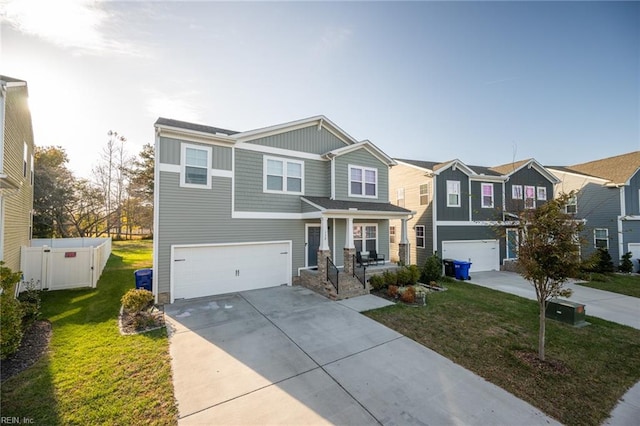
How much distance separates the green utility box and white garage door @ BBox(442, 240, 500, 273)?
7206 millimetres

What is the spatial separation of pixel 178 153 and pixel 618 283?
22.9 metres

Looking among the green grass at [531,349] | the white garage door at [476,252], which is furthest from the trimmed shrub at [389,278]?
the white garage door at [476,252]

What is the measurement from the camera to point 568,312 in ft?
26.0

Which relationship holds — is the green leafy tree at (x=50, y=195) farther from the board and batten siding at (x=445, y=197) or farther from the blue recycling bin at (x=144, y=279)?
the board and batten siding at (x=445, y=197)

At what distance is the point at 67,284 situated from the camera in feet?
34.3

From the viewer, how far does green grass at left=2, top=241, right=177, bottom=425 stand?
149 inches

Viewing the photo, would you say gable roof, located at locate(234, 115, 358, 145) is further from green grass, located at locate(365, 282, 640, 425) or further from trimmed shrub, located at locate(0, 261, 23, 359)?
green grass, located at locate(365, 282, 640, 425)

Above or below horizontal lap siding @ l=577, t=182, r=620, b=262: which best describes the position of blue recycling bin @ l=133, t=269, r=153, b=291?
below

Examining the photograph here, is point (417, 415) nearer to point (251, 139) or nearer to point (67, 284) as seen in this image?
point (251, 139)

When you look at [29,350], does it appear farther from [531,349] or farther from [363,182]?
[363,182]

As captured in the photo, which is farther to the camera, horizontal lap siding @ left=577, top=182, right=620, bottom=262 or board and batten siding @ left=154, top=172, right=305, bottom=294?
horizontal lap siding @ left=577, top=182, right=620, bottom=262

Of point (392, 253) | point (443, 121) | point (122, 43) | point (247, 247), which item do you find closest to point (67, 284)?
point (247, 247)

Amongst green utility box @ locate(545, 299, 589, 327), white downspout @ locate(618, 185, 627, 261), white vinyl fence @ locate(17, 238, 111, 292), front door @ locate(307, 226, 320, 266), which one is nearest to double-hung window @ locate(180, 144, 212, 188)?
front door @ locate(307, 226, 320, 266)

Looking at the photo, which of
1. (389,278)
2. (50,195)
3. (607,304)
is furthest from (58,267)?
(607,304)
